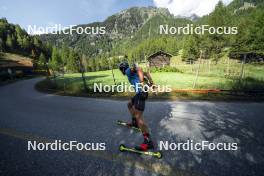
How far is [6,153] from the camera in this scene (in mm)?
4066

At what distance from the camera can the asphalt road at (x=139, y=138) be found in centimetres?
321

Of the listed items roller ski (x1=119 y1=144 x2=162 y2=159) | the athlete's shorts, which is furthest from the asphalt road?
the athlete's shorts

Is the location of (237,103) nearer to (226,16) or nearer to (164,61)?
(164,61)

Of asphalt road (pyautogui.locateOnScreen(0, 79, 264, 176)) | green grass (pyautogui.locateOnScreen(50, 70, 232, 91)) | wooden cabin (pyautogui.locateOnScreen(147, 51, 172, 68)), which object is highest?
wooden cabin (pyautogui.locateOnScreen(147, 51, 172, 68))

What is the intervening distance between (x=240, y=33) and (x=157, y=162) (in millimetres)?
57968

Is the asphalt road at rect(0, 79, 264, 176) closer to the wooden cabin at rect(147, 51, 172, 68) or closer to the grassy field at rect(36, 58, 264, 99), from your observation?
the grassy field at rect(36, 58, 264, 99)

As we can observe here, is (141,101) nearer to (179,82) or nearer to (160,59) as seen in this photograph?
(179,82)

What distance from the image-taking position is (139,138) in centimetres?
452

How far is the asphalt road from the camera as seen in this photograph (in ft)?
10.5

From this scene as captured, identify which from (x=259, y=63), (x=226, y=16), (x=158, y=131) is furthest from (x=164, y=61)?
(x=158, y=131)

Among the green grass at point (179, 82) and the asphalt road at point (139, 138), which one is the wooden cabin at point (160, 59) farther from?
the asphalt road at point (139, 138)

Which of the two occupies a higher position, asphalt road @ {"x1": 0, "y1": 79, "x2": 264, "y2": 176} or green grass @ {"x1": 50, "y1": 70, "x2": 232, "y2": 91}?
green grass @ {"x1": 50, "y1": 70, "x2": 232, "y2": 91}

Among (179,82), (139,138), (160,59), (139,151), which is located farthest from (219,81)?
(160,59)

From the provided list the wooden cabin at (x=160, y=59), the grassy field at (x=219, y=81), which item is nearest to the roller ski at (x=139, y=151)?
the grassy field at (x=219, y=81)
